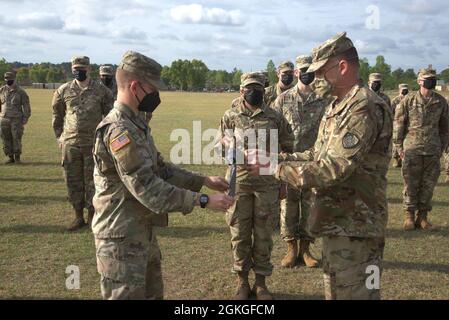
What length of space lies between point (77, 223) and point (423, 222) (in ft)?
19.3

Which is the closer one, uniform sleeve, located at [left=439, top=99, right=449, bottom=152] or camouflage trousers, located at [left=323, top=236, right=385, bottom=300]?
camouflage trousers, located at [left=323, top=236, right=385, bottom=300]

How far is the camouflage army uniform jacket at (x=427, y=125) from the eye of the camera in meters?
7.84

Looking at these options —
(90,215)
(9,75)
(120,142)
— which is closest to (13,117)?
(9,75)

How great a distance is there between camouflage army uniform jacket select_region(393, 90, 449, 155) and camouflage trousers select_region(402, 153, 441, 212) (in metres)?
0.16

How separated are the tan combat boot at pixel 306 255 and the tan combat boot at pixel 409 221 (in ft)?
7.92

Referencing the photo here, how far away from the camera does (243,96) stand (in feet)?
18.0

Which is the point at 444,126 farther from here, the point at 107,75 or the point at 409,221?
the point at 107,75

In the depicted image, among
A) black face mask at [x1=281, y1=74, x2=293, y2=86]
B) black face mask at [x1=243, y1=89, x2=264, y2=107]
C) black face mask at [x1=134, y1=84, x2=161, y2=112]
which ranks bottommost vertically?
black face mask at [x1=134, y1=84, x2=161, y2=112]

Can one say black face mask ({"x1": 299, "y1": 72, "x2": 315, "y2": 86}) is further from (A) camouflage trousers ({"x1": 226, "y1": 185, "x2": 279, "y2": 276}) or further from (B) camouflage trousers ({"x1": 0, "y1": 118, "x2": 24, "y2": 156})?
(B) camouflage trousers ({"x1": 0, "y1": 118, "x2": 24, "y2": 156})

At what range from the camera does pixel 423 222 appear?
7.93m

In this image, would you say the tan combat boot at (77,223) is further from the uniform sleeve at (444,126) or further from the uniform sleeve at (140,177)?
the uniform sleeve at (444,126)

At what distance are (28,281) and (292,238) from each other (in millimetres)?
3441

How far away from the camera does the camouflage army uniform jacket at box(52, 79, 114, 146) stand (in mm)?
7617

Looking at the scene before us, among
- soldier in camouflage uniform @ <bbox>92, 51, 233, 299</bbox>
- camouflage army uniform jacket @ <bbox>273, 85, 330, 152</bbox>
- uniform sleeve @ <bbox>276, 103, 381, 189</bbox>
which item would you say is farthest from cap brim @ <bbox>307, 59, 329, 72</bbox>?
camouflage army uniform jacket @ <bbox>273, 85, 330, 152</bbox>
